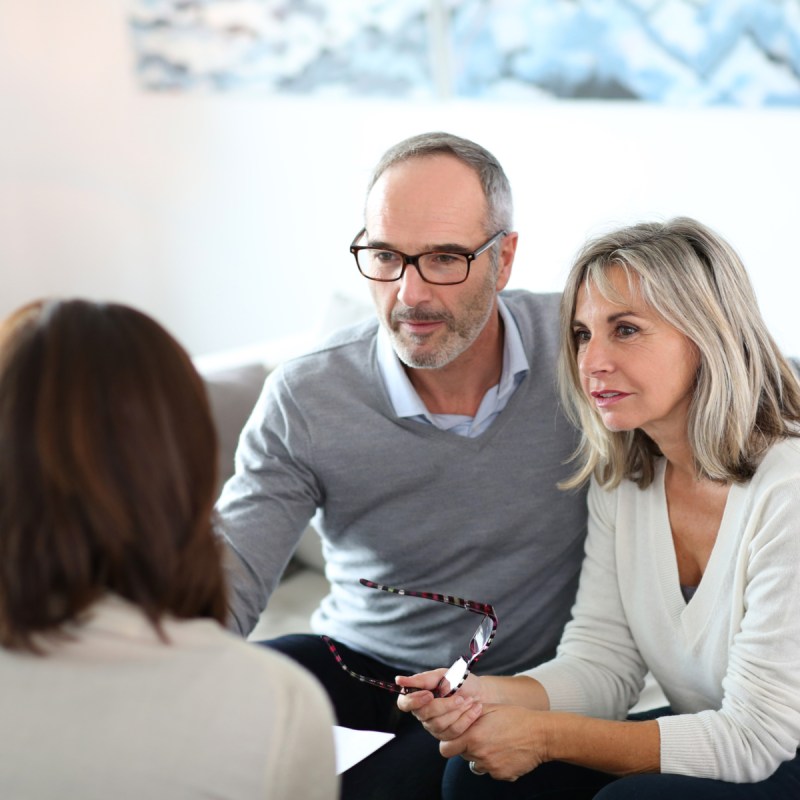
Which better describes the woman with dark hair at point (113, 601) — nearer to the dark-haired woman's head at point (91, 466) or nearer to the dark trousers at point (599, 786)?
the dark-haired woman's head at point (91, 466)

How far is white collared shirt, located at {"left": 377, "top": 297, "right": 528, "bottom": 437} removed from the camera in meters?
1.74

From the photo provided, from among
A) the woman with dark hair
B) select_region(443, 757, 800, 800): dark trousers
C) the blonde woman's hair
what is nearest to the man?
select_region(443, 757, 800, 800): dark trousers

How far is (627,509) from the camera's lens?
1622 mm

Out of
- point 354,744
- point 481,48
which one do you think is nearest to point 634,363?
point 354,744

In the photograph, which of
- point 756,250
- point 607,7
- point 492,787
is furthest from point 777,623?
point 607,7

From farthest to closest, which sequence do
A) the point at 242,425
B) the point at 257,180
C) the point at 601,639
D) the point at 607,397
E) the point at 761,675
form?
the point at 257,180
the point at 242,425
the point at 601,639
the point at 607,397
the point at 761,675

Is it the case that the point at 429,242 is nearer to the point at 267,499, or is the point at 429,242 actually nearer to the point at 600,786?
the point at 267,499

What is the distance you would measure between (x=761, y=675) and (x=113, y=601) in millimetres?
859

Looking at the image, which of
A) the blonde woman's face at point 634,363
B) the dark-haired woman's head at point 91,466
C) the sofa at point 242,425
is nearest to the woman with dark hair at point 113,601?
the dark-haired woman's head at point 91,466

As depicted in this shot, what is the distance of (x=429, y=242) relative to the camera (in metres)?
1.70

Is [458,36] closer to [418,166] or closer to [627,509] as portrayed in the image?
[418,166]

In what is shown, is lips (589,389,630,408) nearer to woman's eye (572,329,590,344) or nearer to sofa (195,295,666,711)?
woman's eye (572,329,590,344)

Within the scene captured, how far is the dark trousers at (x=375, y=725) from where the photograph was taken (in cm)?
157

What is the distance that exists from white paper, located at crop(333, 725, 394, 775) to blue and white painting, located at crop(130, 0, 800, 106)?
5.01ft
